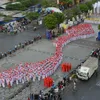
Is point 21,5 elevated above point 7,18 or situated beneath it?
elevated above

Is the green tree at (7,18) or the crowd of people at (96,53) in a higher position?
the green tree at (7,18)

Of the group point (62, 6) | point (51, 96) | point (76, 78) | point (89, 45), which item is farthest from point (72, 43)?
point (62, 6)

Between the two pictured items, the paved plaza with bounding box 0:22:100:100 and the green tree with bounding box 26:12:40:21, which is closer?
the paved plaza with bounding box 0:22:100:100

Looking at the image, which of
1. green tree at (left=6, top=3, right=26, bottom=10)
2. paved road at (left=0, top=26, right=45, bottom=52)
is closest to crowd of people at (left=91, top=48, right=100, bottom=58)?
paved road at (left=0, top=26, right=45, bottom=52)

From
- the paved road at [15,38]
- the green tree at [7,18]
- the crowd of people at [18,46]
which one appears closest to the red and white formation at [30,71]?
the crowd of people at [18,46]

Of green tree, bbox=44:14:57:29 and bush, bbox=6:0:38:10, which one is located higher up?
bush, bbox=6:0:38:10

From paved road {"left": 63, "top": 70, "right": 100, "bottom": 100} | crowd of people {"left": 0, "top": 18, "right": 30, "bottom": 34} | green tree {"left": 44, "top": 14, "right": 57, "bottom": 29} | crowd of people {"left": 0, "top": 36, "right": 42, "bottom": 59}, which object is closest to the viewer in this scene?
paved road {"left": 63, "top": 70, "right": 100, "bottom": 100}

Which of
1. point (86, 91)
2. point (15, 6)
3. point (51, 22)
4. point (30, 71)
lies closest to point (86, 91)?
point (86, 91)

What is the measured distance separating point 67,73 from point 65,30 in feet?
52.6

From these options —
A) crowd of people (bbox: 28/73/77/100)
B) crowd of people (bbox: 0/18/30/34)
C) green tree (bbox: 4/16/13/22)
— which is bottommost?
crowd of people (bbox: 28/73/77/100)

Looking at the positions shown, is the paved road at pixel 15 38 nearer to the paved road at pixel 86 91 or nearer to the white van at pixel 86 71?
the white van at pixel 86 71

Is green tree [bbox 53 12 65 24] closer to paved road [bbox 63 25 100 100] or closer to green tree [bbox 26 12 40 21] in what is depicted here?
green tree [bbox 26 12 40 21]

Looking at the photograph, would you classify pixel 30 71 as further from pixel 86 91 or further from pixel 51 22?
pixel 51 22

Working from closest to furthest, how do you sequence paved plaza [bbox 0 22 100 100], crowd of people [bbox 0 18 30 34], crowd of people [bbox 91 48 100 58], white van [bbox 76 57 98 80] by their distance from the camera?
paved plaza [bbox 0 22 100 100]
white van [bbox 76 57 98 80]
crowd of people [bbox 91 48 100 58]
crowd of people [bbox 0 18 30 34]
